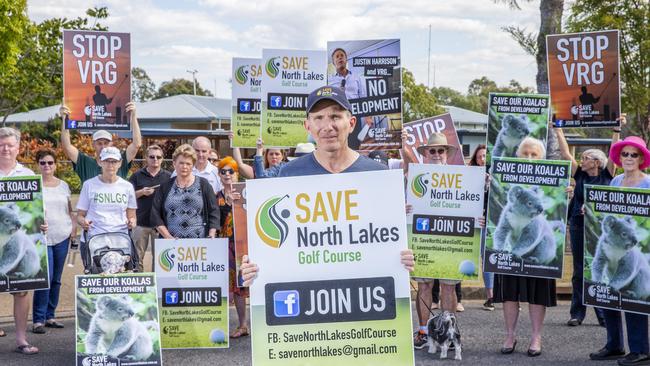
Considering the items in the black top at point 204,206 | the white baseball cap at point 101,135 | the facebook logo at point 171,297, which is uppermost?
the white baseball cap at point 101,135

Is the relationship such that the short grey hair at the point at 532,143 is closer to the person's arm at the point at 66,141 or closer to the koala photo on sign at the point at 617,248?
the koala photo on sign at the point at 617,248

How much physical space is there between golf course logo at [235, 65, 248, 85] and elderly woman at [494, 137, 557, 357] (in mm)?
3857

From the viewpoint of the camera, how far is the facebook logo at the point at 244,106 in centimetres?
1035

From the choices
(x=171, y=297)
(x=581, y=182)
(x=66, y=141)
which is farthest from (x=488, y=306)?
(x=66, y=141)

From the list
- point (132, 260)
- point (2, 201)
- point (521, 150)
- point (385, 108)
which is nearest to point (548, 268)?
point (521, 150)

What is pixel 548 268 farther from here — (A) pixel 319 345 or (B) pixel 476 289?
(A) pixel 319 345

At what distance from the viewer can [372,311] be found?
167 inches

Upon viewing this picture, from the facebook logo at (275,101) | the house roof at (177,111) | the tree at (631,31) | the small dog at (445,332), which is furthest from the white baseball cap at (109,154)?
the house roof at (177,111)

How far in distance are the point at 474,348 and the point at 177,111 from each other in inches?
1461

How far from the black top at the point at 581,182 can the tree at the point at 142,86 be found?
77.4 m

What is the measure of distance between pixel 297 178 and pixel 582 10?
59.7 ft

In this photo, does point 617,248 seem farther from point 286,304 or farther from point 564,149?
point 286,304

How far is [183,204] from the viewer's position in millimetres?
8516

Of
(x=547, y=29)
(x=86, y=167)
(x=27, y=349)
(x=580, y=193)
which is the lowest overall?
(x=27, y=349)
